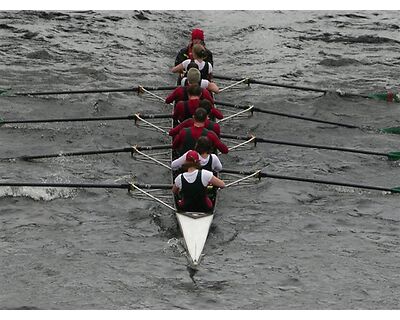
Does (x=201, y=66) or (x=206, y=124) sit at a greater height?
(x=201, y=66)

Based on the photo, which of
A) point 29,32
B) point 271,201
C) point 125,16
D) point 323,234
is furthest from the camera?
point 125,16

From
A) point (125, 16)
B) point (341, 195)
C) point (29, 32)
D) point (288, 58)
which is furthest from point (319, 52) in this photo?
point (341, 195)

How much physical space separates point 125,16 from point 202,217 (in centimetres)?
1500

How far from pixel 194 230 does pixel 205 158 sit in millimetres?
1202

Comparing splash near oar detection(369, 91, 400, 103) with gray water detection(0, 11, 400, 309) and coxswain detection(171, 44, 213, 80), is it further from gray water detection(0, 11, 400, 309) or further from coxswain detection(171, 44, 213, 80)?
coxswain detection(171, 44, 213, 80)

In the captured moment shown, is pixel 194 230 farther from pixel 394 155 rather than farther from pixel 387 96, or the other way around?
pixel 387 96

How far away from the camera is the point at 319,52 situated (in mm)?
25266

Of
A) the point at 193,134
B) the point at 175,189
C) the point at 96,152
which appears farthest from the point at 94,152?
the point at 175,189

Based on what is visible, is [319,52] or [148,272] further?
[319,52]

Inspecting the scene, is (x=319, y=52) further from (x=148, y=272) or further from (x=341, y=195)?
(x=148, y=272)

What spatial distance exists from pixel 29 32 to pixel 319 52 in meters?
8.20

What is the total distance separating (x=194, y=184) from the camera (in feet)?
45.2

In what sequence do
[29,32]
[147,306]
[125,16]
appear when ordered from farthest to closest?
[125,16] < [29,32] < [147,306]

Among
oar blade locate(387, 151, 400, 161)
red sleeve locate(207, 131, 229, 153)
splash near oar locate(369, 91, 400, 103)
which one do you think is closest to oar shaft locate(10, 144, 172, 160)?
red sleeve locate(207, 131, 229, 153)
